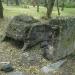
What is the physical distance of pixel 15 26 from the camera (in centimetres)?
1214

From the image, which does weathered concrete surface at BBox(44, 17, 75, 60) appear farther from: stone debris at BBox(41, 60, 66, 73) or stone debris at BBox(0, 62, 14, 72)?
stone debris at BBox(0, 62, 14, 72)

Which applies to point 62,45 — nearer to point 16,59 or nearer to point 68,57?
point 68,57

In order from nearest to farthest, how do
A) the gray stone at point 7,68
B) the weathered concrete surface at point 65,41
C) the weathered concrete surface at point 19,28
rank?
the gray stone at point 7,68 → the weathered concrete surface at point 65,41 → the weathered concrete surface at point 19,28

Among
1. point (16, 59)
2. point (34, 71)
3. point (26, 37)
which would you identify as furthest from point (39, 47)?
point (34, 71)

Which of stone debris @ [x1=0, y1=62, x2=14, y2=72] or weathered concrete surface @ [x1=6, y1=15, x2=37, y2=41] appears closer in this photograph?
stone debris @ [x1=0, y1=62, x2=14, y2=72]

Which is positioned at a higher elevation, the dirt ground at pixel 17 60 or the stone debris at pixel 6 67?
the stone debris at pixel 6 67

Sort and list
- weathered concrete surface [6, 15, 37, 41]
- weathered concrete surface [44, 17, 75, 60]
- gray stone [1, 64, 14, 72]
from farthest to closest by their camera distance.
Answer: weathered concrete surface [6, 15, 37, 41] → weathered concrete surface [44, 17, 75, 60] → gray stone [1, 64, 14, 72]

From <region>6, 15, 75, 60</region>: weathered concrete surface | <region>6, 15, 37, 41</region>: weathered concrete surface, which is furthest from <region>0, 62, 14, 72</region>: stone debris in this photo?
<region>6, 15, 37, 41</region>: weathered concrete surface

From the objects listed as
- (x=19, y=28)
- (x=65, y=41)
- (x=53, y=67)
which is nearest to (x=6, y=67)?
(x=53, y=67)

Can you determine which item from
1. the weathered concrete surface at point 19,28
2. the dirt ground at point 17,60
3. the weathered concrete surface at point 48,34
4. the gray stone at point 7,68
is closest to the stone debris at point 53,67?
the dirt ground at point 17,60

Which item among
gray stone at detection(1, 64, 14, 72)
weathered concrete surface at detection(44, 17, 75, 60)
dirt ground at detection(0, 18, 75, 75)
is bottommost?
dirt ground at detection(0, 18, 75, 75)

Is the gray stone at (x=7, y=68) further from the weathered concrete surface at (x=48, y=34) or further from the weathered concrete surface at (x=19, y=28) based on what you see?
the weathered concrete surface at (x=19, y=28)

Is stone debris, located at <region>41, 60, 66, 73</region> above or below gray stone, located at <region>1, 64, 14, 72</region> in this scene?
below

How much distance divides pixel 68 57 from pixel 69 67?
98 cm
